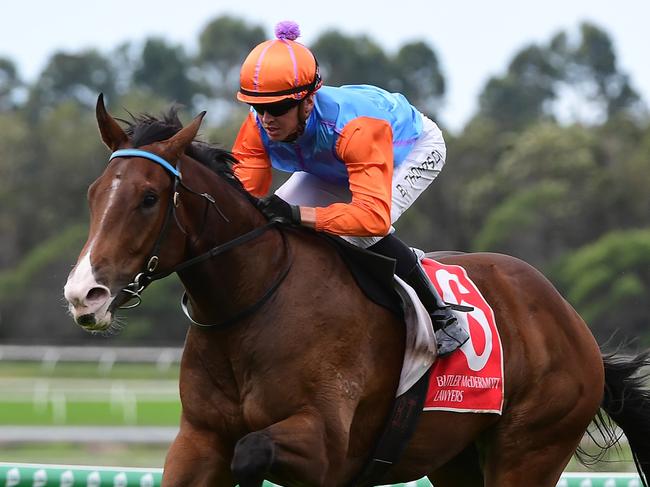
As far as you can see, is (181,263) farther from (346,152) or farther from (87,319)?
(346,152)

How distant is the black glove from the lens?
4.05 m

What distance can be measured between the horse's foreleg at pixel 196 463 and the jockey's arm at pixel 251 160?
967 millimetres

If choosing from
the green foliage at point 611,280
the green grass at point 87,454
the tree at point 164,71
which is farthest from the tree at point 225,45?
the green grass at point 87,454

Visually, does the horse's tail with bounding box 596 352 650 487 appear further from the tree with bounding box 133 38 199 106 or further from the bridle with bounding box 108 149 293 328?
the tree with bounding box 133 38 199 106

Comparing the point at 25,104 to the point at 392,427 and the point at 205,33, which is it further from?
Answer: the point at 392,427

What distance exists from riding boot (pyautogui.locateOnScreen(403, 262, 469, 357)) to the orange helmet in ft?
2.59

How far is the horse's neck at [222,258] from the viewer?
3816mm

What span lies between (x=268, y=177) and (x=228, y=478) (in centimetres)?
115

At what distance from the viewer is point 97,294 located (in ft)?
11.0

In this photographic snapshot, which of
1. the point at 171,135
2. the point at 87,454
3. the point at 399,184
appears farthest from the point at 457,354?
the point at 87,454

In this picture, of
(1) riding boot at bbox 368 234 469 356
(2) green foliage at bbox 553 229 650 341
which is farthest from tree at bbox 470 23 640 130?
(1) riding boot at bbox 368 234 469 356

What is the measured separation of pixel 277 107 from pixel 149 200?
0.62 metres

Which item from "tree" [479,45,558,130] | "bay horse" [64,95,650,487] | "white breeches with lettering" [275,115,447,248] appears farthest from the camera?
"tree" [479,45,558,130]

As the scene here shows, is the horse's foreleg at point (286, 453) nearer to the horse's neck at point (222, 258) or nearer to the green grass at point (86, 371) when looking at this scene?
the horse's neck at point (222, 258)
